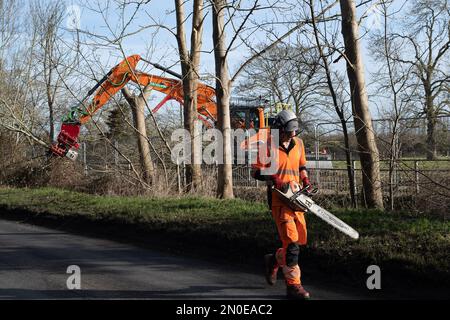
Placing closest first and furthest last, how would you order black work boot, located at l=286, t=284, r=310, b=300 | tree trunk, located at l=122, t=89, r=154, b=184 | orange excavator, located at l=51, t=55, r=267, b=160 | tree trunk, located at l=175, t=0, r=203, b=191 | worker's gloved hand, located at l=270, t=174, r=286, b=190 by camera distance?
black work boot, located at l=286, t=284, r=310, b=300, worker's gloved hand, located at l=270, t=174, r=286, b=190, tree trunk, located at l=175, t=0, r=203, b=191, tree trunk, located at l=122, t=89, r=154, b=184, orange excavator, located at l=51, t=55, r=267, b=160

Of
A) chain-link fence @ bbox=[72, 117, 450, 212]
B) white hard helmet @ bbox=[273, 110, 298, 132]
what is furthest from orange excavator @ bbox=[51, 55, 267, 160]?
white hard helmet @ bbox=[273, 110, 298, 132]

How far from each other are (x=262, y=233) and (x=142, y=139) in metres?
10.1

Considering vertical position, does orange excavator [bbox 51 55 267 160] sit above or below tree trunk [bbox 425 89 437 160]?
above

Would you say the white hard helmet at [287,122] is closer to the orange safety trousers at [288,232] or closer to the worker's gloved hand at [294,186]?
the worker's gloved hand at [294,186]

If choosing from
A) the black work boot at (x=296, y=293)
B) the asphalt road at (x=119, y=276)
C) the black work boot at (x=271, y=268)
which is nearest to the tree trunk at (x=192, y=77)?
the asphalt road at (x=119, y=276)

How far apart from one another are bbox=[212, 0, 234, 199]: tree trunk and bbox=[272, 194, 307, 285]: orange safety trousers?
768cm

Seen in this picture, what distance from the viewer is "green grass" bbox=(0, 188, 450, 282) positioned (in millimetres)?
7129

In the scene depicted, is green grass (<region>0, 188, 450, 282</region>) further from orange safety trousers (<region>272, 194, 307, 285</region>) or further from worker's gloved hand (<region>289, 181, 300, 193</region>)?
worker's gloved hand (<region>289, 181, 300, 193</region>)
